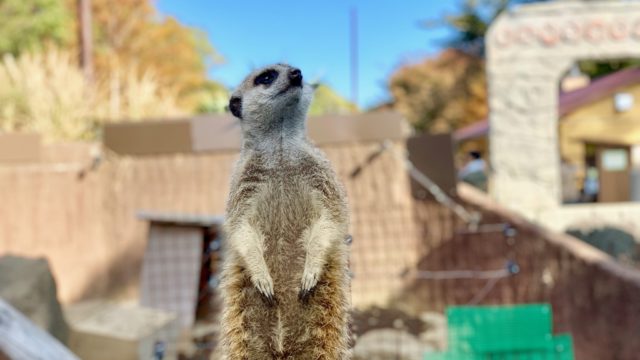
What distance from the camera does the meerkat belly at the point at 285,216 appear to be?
5.45 feet

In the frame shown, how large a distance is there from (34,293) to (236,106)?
11.3 feet

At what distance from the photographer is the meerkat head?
1.71m

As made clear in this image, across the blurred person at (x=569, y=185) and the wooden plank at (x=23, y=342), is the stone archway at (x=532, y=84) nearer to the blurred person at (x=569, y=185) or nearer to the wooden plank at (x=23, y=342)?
the blurred person at (x=569, y=185)

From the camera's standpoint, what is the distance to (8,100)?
9.21 m

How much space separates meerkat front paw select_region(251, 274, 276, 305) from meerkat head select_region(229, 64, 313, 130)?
1.59 ft

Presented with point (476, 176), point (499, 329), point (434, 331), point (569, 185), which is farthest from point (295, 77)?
point (569, 185)

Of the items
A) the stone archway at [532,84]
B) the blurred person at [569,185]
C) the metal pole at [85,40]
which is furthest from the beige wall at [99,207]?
the blurred person at [569,185]

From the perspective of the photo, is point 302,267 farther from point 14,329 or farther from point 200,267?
point 200,267

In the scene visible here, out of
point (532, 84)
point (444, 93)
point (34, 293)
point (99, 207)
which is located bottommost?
point (34, 293)

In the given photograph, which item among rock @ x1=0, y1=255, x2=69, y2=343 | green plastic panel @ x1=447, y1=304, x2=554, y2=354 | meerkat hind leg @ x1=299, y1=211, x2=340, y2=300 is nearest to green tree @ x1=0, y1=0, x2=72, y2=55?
rock @ x1=0, y1=255, x2=69, y2=343

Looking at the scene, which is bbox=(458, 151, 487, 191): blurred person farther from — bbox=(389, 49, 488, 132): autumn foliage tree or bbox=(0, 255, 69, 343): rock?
bbox=(389, 49, 488, 132): autumn foliage tree

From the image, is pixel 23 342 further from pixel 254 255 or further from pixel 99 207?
pixel 99 207

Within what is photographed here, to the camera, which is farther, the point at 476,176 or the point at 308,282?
the point at 476,176

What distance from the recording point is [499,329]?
3547 millimetres
